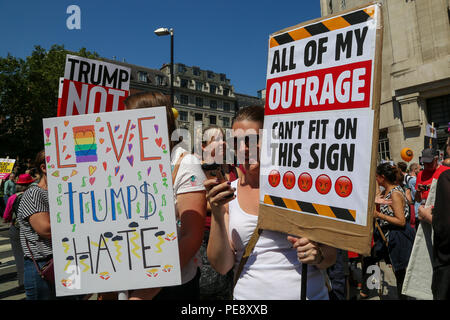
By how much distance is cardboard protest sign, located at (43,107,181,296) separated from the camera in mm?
1465

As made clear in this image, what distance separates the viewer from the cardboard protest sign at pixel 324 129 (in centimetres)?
133

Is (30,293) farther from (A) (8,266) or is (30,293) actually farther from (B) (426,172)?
(B) (426,172)

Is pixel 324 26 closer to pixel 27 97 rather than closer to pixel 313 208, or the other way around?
pixel 313 208

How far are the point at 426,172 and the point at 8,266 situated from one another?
28.0 ft

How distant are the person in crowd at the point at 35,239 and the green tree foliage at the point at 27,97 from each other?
84.4ft

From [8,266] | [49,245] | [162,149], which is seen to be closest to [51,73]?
[8,266]

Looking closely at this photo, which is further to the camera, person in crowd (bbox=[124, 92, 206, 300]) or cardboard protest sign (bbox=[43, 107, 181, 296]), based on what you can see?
person in crowd (bbox=[124, 92, 206, 300])

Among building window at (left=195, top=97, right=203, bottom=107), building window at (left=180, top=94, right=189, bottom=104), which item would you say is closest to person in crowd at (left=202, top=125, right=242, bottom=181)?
building window at (left=180, top=94, right=189, bottom=104)

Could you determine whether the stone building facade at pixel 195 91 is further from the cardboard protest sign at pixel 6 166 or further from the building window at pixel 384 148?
the cardboard protest sign at pixel 6 166

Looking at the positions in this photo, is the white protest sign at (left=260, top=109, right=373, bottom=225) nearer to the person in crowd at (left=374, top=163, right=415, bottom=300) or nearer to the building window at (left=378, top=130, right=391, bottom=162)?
the person in crowd at (left=374, top=163, right=415, bottom=300)

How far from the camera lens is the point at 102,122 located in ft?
5.14

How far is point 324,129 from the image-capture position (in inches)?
58.1

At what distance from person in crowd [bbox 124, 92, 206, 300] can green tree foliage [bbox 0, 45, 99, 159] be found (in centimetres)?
2745

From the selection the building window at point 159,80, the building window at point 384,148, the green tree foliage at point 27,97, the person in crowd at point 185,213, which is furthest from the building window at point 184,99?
the person in crowd at point 185,213
